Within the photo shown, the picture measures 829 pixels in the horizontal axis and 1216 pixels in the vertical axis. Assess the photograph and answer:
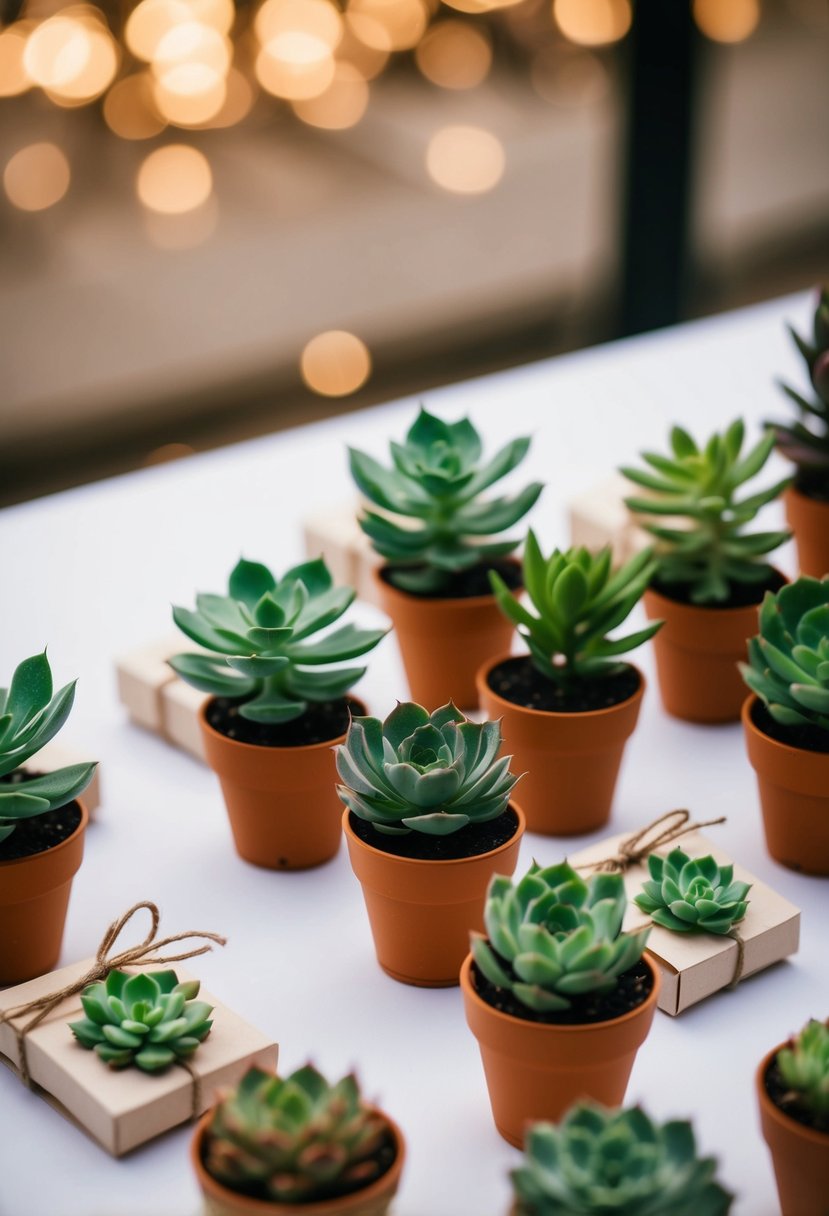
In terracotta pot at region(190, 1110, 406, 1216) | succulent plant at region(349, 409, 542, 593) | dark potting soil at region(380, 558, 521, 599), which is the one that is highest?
succulent plant at region(349, 409, 542, 593)

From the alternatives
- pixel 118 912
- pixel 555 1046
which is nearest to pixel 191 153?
pixel 118 912

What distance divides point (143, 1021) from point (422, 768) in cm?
24

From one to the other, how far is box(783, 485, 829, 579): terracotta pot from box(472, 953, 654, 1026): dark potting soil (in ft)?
2.41

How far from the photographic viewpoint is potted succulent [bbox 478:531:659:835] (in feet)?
4.18

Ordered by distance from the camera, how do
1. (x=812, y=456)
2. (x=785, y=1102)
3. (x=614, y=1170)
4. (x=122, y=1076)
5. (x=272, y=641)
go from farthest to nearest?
(x=812, y=456) → (x=272, y=641) → (x=122, y=1076) → (x=785, y=1102) → (x=614, y=1170)

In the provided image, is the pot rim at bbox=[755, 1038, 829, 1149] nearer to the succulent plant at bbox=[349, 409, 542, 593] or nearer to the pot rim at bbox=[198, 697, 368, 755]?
the pot rim at bbox=[198, 697, 368, 755]

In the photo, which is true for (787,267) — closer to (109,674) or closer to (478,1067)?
(109,674)

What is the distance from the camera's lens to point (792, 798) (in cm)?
125

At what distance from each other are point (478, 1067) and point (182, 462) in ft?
3.33

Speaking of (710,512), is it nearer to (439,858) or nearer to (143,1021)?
(439,858)

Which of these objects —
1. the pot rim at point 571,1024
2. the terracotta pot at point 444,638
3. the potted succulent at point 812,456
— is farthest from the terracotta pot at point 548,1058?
the potted succulent at point 812,456

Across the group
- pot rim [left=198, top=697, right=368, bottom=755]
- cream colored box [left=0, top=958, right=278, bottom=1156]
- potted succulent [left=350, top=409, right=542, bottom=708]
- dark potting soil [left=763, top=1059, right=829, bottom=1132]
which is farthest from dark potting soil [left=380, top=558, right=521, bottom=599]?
dark potting soil [left=763, top=1059, right=829, bottom=1132]

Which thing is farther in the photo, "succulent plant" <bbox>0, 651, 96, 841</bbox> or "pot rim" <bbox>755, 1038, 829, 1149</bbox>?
"succulent plant" <bbox>0, 651, 96, 841</bbox>

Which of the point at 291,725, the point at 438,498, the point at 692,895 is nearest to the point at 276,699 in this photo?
the point at 291,725
